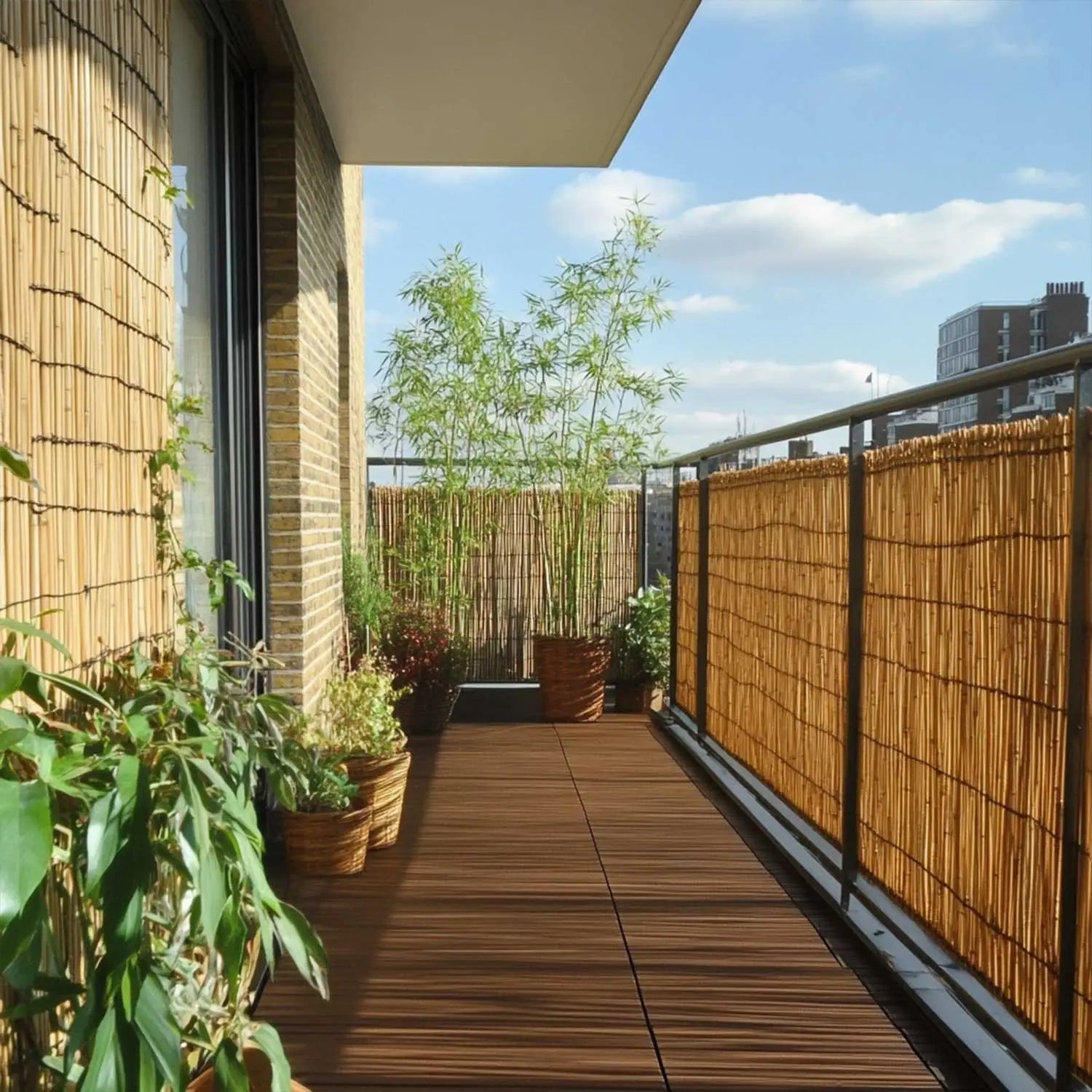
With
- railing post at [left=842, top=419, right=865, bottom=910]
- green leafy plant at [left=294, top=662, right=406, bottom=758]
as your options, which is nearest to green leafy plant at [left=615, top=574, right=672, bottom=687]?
green leafy plant at [left=294, top=662, right=406, bottom=758]

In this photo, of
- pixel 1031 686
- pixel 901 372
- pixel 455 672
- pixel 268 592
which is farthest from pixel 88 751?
pixel 901 372

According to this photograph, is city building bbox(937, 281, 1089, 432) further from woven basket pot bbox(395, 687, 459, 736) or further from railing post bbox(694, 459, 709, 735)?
woven basket pot bbox(395, 687, 459, 736)

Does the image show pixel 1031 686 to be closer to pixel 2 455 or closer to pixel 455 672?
pixel 2 455

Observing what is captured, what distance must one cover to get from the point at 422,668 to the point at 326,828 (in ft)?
8.64

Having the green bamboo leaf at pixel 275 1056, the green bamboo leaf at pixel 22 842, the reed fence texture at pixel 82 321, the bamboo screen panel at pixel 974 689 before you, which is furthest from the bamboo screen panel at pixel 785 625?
the green bamboo leaf at pixel 22 842

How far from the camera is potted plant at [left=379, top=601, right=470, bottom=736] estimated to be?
6.50 m

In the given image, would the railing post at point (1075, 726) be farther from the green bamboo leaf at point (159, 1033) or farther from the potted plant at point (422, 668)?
the potted plant at point (422, 668)

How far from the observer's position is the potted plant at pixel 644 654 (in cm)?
734

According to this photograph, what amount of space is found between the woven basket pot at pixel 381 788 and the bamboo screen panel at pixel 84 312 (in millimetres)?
1636

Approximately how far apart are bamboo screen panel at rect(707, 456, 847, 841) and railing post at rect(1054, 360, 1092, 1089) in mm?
1495

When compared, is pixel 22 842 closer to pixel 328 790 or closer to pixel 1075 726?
pixel 1075 726

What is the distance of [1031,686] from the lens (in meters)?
2.33

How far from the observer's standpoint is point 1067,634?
7.09 ft

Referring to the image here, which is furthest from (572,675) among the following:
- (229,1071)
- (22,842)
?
(22,842)
